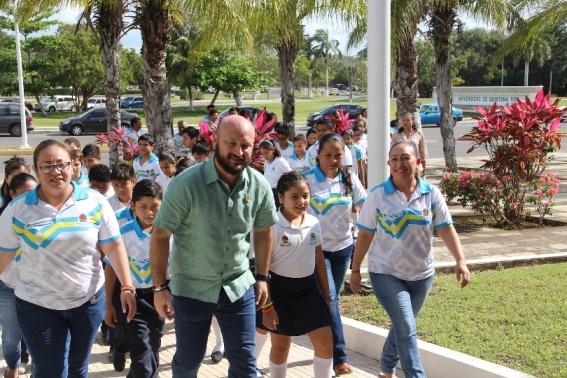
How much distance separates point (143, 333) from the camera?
466cm

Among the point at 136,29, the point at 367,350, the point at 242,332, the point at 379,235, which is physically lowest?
the point at 367,350

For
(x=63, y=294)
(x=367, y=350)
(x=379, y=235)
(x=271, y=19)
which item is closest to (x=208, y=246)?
(x=63, y=294)

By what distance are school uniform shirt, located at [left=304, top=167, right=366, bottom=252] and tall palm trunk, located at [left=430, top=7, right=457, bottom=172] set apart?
1275 centimetres

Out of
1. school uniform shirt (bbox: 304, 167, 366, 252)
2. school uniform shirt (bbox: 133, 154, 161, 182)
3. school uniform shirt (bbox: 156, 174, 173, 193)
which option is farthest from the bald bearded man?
school uniform shirt (bbox: 133, 154, 161, 182)

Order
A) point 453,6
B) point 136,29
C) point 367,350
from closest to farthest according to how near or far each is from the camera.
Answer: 1. point 367,350
2. point 136,29
3. point 453,6

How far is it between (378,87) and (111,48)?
9.22 meters

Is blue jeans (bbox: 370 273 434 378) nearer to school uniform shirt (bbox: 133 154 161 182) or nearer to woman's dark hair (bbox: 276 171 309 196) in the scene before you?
woman's dark hair (bbox: 276 171 309 196)

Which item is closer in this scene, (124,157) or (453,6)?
(124,157)

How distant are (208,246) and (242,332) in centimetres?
52

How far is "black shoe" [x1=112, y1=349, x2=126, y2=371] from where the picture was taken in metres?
5.39

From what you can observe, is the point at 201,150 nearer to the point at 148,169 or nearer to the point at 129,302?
the point at 148,169

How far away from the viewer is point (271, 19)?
15.2 meters

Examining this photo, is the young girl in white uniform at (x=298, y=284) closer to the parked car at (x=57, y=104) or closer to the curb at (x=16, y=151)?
the curb at (x=16, y=151)

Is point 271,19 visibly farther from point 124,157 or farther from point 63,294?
point 63,294
